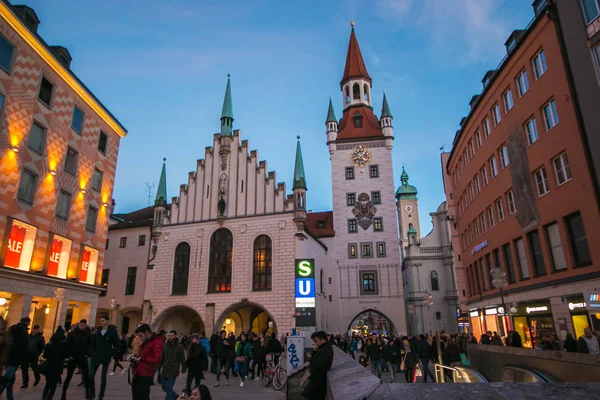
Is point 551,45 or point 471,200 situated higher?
point 551,45

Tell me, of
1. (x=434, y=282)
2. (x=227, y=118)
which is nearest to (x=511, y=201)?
(x=227, y=118)

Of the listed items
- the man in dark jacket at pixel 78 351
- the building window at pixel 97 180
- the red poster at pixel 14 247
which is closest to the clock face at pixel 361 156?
the building window at pixel 97 180

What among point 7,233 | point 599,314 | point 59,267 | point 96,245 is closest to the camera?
point 599,314

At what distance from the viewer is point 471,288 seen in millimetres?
29781

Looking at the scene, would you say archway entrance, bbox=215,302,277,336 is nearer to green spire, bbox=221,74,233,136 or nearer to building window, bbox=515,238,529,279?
green spire, bbox=221,74,233,136

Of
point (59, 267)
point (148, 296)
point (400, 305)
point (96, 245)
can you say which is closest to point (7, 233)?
point (59, 267)

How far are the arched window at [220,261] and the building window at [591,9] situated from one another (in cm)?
2820

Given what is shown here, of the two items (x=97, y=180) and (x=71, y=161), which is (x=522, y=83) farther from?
(x=97, y=180)

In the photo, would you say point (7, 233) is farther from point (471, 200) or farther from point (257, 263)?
point (471, 200)

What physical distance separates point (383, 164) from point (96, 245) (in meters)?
30.8

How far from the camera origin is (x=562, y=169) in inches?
627

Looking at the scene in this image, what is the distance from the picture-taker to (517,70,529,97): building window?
731 inches

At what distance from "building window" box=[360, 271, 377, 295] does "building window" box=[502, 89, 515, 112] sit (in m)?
24.2

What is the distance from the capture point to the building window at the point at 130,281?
36562 mm
